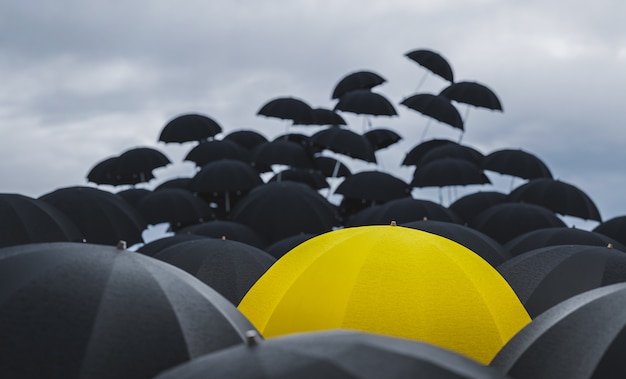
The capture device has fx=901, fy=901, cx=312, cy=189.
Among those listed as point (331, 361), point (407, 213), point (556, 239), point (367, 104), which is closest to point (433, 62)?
point (367, 104)

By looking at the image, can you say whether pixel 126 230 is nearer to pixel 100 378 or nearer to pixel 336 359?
pixel 100 378

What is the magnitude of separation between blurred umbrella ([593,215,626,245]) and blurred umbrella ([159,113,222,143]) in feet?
29.9

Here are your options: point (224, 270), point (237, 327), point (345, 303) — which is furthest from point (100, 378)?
point (224, 270)

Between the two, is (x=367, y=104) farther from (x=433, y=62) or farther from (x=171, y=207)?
(x=171, y=207)

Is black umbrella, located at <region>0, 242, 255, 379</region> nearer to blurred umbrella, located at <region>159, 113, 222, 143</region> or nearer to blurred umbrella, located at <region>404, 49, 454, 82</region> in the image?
blurred umbrella, located at <region>159, 113, 222, 143</region>

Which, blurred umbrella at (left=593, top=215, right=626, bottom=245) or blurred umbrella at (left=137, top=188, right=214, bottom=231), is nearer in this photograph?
blurred umbrella at (left=593, top=215, right=626, bottom=245)

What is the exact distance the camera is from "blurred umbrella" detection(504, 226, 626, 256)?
9242 millimetres

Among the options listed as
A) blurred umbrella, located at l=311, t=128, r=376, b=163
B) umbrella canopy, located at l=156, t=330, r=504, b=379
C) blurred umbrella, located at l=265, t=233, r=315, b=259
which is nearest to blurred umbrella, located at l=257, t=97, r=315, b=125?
blurred umbrella, located at l=311, t=128, r=376, b=163

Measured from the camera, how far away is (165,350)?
11.0ft

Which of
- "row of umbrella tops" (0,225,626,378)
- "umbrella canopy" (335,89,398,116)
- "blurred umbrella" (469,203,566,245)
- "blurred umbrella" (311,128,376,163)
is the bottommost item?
Answer: "blurred umbrella" (469,203,566,245)

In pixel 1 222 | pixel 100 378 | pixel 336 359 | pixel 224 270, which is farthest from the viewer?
pixel 1 222

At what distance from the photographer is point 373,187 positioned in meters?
17.0

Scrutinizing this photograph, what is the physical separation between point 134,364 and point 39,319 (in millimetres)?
397

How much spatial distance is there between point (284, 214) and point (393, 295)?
805cm
